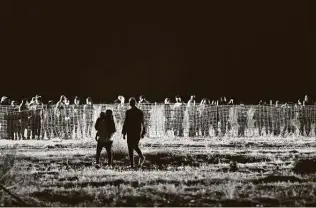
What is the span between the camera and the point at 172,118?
87.6ft

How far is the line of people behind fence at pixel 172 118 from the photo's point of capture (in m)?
25.0

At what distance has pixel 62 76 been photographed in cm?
3441

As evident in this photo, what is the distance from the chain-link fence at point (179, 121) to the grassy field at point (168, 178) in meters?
3.56

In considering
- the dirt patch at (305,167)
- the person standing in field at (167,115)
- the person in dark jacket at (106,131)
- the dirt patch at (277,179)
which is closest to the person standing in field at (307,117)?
the person standing in field at (167,115)

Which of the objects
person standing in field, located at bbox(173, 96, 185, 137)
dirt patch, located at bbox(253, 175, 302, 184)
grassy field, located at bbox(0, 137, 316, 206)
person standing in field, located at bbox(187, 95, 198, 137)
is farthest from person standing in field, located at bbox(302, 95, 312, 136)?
dirt patch, located at bbox(253, 175, 302, 184)

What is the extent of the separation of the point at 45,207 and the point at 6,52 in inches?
921

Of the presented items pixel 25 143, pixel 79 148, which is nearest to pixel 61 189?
pixel 79 148

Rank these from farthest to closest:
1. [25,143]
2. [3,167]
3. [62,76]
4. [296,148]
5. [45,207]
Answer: [62,76] < [25,143] < [296,148] < [3,167] < [45,207]

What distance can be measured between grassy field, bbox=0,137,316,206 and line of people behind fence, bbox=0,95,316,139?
346 cm

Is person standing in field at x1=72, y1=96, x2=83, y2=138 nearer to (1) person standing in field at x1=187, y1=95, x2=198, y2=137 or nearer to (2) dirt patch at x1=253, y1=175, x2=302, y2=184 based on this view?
(1) person standing in field at x1=187, y1=95, x2=198, y2=137

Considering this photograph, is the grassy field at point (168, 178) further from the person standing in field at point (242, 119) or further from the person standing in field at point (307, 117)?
the person standing in field at point (242, 119)

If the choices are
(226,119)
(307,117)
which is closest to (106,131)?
(226,119)

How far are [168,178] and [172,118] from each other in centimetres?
1288

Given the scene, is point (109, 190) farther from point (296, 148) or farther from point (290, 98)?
point (290, 98)
